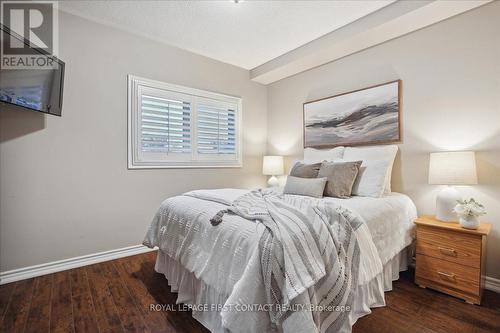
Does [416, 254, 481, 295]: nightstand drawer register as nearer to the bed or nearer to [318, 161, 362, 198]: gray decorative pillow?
the bed

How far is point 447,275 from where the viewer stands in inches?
76.0

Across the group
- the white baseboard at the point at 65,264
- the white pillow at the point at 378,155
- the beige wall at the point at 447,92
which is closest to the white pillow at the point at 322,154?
the white pillow at the point at 378,155

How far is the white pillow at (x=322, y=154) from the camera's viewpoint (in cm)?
299

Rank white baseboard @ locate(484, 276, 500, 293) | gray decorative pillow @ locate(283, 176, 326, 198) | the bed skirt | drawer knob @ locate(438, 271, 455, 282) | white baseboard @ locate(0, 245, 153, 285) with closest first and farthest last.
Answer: the bed skirt < drawer knob @ locate(438, 271, 455, 282) < white baseboard @ locate(484, 276, 500, 293) < white baseboard @ locate(0, 245, 153, 285) < gray decorative pillow @ locate(283, 176, 326, 198)

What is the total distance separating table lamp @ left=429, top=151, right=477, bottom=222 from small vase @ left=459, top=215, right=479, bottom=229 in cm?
16

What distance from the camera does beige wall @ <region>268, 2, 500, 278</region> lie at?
6.81 ft

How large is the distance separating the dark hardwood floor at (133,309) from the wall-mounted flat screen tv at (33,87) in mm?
1566

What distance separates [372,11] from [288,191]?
2.03m

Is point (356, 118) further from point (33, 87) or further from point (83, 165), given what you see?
point (33, 87)

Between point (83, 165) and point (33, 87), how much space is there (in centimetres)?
85

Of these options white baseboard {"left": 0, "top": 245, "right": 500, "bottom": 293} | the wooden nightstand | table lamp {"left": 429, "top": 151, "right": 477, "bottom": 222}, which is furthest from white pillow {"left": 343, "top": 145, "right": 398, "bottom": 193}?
white baseboard {"left": 0, "top": 245, "right": 500, "bottom": 293}

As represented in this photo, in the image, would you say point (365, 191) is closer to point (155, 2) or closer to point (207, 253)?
point (207, 253)

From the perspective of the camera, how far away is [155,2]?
7.63 ft

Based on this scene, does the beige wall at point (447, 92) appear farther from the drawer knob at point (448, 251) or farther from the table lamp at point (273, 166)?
the table lamp at point (273, 166)
